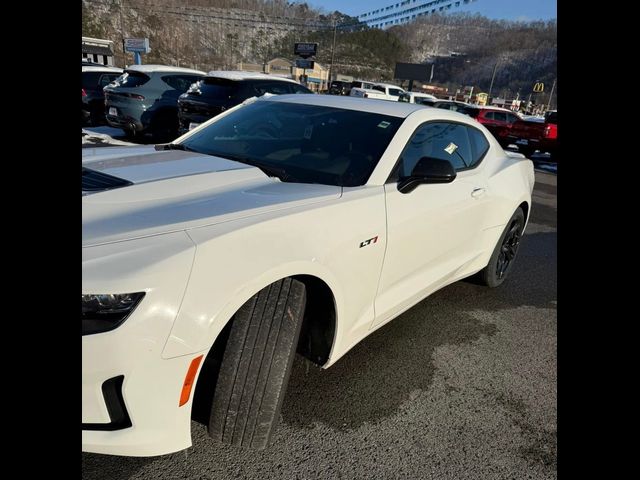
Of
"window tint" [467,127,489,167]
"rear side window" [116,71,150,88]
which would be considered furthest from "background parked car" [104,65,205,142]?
"window tint" [467,127,489,167]

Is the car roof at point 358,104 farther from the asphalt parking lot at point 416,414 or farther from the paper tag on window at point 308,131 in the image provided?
the asphalt parking lot at point 416,414

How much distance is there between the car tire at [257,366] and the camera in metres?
1.64

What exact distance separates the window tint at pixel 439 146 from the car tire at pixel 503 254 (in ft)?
2.68

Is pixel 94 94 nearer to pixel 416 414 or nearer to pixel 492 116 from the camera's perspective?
pixel 416 414

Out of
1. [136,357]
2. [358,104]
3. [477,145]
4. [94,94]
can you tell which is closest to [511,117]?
[94,94]

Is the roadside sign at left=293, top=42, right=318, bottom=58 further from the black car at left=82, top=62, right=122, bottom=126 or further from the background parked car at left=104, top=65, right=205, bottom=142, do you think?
the background parked car at left=104, top=65, right=205, bottom=142

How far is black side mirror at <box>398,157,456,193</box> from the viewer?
7.64 ft
